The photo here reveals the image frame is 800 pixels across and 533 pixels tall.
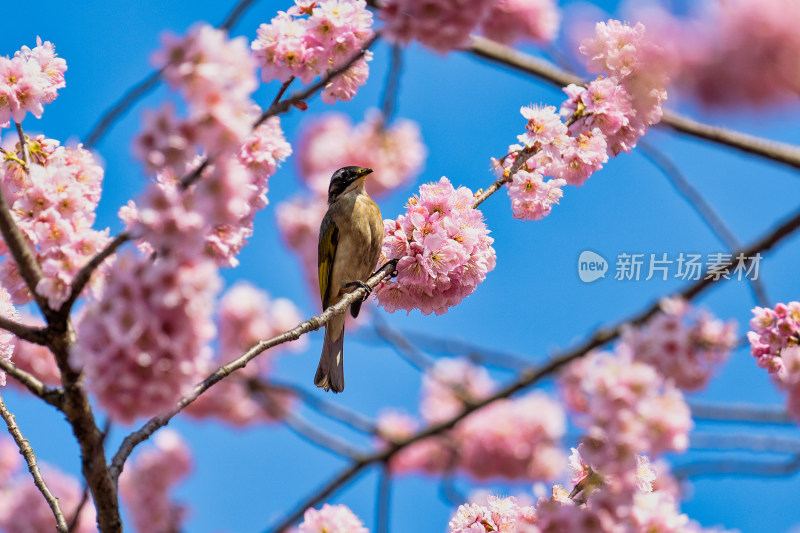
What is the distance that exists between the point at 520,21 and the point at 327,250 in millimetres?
2168

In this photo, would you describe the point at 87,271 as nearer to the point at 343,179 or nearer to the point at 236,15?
the point at 236,15

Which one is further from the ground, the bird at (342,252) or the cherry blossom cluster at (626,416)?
the bird at (342,252)

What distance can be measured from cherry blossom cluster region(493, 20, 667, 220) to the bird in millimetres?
2021

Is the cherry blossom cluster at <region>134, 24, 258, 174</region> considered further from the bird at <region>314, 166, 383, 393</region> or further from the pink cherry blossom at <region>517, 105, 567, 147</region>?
the bird at <region>314, 166, 383, 393</region>

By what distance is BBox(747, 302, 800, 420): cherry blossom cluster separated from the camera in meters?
3.27

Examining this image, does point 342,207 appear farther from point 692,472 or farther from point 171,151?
point 171,151

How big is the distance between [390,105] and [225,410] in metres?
6.35

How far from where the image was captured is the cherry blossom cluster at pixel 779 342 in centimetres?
327

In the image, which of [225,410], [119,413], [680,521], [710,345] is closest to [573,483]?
[680,521]

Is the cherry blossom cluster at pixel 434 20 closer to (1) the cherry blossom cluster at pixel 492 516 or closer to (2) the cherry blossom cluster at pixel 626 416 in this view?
(2) the cherry blossom cluster at pixel 626 416

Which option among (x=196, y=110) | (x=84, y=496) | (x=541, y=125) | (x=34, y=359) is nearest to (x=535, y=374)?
(x=541, y=125)

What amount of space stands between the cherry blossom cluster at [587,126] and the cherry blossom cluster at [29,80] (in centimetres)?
198

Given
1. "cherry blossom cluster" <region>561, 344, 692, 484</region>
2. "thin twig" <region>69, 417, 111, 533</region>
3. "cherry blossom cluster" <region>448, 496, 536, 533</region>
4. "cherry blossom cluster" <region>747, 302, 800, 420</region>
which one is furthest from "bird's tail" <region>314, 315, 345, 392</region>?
"cherry blossom cluster" <region>561, 344, 692, 484</region>

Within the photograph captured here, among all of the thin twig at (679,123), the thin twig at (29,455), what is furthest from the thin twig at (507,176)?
the thin twig at (29,455)
